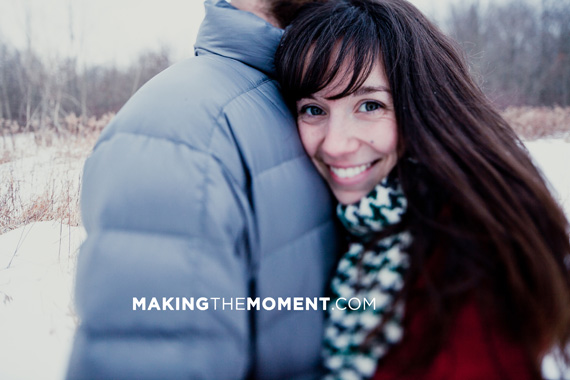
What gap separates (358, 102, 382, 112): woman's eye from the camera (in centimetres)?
130

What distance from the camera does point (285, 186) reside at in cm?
112

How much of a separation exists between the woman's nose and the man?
121mm

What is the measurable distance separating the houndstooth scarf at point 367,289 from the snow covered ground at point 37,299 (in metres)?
0.95

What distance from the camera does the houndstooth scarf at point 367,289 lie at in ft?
3.34

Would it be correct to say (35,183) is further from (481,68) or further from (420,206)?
(481,68)

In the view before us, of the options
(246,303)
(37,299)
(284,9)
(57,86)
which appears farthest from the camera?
(57,86)

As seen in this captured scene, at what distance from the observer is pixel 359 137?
1.27 m

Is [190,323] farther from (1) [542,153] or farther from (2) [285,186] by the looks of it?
(1) [542,153]

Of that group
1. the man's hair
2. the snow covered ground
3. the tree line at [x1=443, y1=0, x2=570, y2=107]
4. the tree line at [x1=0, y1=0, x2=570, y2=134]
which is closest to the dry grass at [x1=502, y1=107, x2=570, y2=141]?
the tree line at [x1=0, y1=0, x2=570, y2=134]

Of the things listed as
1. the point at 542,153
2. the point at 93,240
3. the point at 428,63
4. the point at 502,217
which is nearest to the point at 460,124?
the point at 428,63

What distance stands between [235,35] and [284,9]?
366 mm

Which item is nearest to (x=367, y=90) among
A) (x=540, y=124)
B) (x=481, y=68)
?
(x=540, y=124)

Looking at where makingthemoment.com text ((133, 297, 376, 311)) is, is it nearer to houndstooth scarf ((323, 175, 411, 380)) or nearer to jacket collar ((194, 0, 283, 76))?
houndstooth scarf ((323, 175, 411, 380))

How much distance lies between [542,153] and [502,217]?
681 centimetres
